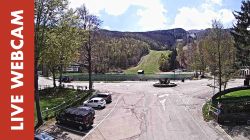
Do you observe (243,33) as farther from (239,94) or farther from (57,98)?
(57,98)

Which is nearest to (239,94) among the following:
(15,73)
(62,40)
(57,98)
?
(62,40)

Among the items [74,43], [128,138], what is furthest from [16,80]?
[74,43]

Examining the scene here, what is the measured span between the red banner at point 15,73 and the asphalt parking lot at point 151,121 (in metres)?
15.4

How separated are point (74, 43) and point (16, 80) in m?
32.5

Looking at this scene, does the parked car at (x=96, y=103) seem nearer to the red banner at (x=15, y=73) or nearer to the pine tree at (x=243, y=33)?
the pine tree at (x=243, y=33)

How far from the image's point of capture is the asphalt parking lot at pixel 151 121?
33469mm

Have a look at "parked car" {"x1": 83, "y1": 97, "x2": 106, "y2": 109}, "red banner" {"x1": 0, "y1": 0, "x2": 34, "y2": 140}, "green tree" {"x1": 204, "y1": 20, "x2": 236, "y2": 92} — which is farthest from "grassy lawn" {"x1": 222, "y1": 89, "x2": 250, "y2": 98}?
"red banner" {"x1": 0, "y1": 0, "x2": 34, "y2": 140}

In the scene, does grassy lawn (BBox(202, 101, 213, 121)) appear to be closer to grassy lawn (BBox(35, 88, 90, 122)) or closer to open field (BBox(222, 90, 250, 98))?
open field (BBox(222, 90, 250, 98))

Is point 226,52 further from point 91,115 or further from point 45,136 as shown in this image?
point 45,136

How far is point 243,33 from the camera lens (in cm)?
5275

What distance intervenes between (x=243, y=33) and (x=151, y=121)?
21.2 metres

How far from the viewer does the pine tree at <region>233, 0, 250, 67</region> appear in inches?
2065

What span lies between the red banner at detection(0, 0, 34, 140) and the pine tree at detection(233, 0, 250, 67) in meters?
39.4

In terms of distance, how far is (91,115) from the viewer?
36312 millimetres
